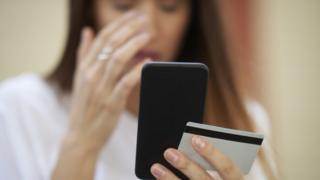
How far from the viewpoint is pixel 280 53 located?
5.01 feet

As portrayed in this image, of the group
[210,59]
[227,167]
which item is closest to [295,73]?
[210,59]

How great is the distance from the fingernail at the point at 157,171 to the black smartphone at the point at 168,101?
11 mm

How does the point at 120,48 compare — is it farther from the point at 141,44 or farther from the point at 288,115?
the point at 288,115

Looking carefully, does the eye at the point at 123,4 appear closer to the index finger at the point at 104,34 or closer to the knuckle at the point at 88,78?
the index finger at the point at 104,34

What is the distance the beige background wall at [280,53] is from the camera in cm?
145

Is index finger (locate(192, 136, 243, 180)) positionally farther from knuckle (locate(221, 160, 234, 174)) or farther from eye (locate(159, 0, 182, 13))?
eye (locate(159, 0, 182, 13))

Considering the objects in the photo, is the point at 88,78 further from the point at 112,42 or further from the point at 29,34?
the point at 29,34

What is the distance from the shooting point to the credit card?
12.1 inches

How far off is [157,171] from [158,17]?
0.37m

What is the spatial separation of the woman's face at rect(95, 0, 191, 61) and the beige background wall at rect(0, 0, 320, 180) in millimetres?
797

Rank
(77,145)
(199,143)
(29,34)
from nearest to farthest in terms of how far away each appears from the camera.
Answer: (199,143)
(77,145)
(29,34)

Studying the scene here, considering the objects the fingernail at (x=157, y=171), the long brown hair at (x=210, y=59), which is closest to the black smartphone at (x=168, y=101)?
the fingernail at (x=157, y=171)

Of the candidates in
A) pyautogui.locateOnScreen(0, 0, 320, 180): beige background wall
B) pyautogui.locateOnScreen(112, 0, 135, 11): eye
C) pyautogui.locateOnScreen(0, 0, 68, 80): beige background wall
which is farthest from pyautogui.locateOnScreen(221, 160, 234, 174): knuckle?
pyautogui.locateOnScreen(0, 0, 68, 80): beige background wall

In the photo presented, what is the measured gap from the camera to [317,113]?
161cm
